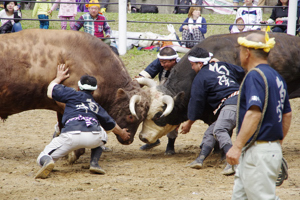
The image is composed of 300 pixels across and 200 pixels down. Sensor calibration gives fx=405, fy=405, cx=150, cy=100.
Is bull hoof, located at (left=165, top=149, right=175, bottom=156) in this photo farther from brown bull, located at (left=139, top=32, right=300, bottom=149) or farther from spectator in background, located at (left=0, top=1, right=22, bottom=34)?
spectator in background, located at (left=0, top=1, right=22, bottom=34)

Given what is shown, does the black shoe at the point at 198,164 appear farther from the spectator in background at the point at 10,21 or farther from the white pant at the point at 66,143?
the spectator in background at the point at 10,21

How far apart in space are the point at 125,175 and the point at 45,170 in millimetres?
1066

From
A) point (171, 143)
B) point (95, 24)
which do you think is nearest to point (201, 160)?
point (171, 143)

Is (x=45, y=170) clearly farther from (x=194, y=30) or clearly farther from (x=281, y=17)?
(x=281, y=17)

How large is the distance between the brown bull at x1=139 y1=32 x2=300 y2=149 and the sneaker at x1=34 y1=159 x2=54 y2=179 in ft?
6.57

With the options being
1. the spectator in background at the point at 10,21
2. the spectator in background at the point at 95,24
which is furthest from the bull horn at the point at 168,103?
the spectator in background at the point at 10,21

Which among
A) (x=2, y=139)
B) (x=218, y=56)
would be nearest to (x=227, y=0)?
(x=218, y=56)

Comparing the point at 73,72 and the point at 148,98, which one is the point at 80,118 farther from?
the point at 148,98

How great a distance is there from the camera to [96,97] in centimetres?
621

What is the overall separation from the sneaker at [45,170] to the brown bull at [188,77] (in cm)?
200

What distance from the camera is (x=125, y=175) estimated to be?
215 inches

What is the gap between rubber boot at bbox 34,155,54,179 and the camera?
4.98m

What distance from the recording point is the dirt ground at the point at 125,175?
4.59 meters

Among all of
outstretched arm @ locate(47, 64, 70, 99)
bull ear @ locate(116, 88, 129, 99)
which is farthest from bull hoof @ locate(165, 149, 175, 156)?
outstretched arm @ locate(47, 64, 70, 99)
